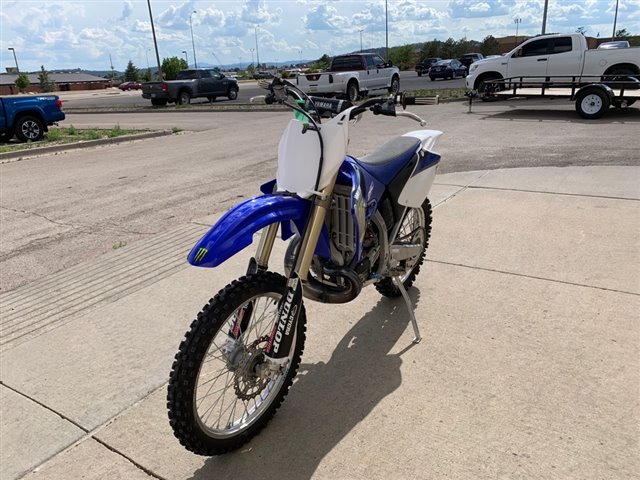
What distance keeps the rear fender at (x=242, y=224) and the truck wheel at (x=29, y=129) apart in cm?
1400

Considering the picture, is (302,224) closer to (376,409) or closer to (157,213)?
(376,409)

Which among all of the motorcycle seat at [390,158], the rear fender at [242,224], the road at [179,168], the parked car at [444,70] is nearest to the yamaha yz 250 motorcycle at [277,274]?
the rear fender at [242,224]

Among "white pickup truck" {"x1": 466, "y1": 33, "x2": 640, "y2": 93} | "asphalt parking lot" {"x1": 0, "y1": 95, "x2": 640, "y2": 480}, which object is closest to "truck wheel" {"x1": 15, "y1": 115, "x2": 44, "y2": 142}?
"asphalt parking lot" {"x1": 0, "y1": 95, "x2": 640, "y2": 480}

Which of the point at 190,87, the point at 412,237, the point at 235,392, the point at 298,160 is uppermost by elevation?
the point at 298,160

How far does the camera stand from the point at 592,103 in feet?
42.6

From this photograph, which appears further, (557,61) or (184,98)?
(184,98)

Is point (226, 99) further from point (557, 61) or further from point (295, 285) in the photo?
point (295, 285)

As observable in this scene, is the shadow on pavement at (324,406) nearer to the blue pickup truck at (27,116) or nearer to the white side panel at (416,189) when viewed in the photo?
the white side panel at (416,189)

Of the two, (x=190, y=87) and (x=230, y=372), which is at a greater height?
(x=190, y=87)

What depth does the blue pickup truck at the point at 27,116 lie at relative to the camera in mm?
13609

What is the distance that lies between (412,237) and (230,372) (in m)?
1.79

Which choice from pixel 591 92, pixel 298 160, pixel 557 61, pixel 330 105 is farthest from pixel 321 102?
pixel 557 61

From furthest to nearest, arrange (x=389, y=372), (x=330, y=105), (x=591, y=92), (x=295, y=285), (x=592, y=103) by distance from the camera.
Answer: (x=592, y=103) < (x=591, y=92) < (x=389, y=372) < (x=330, y=105) < (x=295, y=285)

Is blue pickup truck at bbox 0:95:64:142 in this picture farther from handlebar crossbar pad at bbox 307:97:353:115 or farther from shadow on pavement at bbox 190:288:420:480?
handlebar crossbar pad at bbox 307:97:353:115
